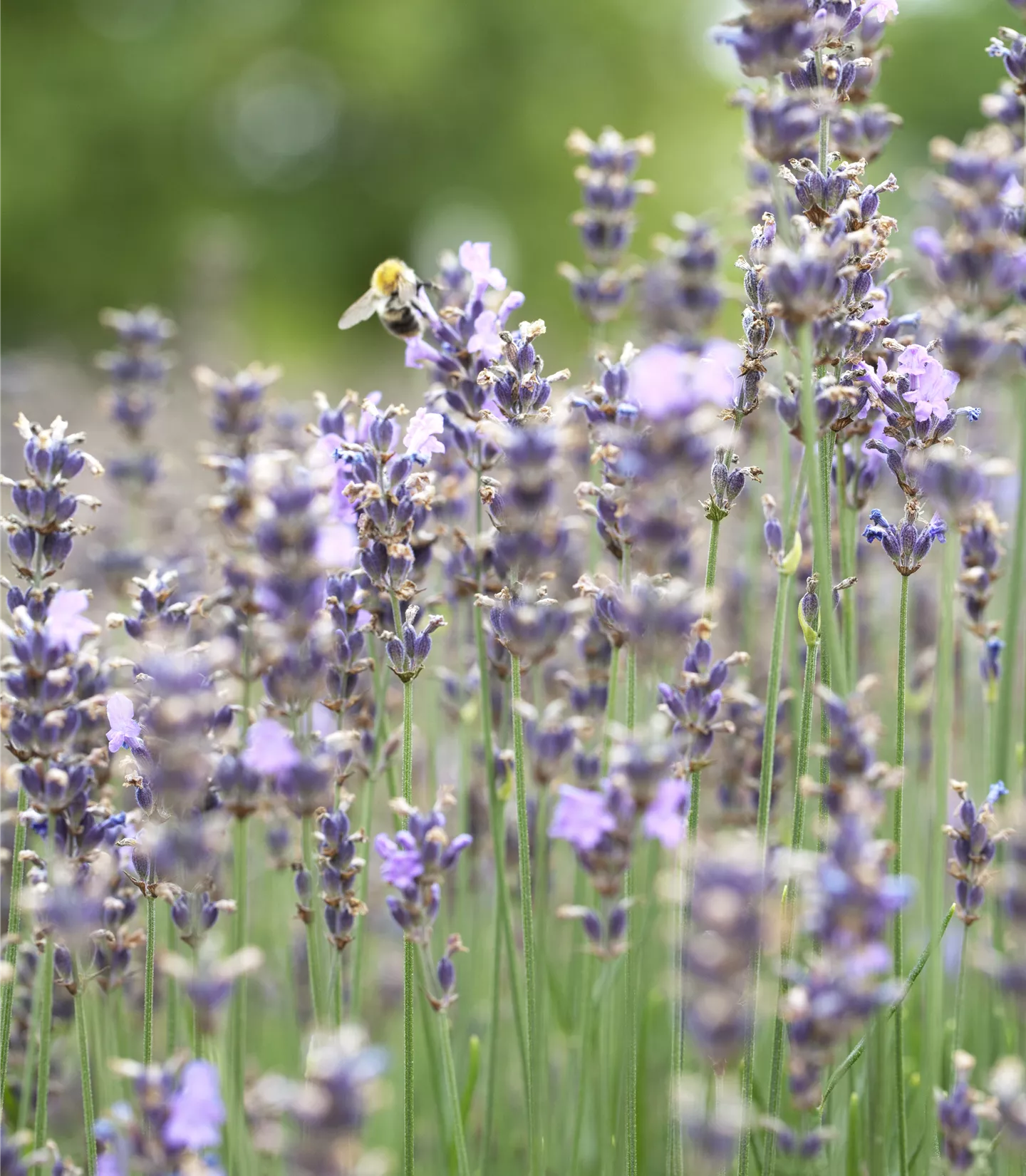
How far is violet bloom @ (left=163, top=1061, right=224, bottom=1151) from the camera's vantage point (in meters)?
1.25

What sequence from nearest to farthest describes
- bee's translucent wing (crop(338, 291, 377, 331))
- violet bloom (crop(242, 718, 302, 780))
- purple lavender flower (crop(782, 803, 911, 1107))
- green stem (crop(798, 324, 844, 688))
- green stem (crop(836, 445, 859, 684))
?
purple lavender flower (crop(782, 803, 911, 1107)) → violet bloom (crop(242, 718, 302, 780)) → green stem (crop(798, 324, 844, 688)) → green stem (crop(836, 445, 859, 684)) → bee's translucent wing (crop(338, 291, 377, 331))

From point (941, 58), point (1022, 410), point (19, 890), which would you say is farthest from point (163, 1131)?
point (941, 58)

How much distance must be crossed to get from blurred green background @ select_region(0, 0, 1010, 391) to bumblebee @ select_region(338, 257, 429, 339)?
11484mm

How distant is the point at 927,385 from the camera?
1.87 meters

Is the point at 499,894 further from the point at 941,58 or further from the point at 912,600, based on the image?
the point at 941,58

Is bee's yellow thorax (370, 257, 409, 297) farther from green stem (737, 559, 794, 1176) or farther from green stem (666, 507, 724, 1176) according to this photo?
green stem (737, 559, 794, 1176)

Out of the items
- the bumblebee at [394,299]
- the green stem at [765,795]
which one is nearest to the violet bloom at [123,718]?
the green stem at [765,795]

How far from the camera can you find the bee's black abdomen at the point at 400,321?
2.88 meters

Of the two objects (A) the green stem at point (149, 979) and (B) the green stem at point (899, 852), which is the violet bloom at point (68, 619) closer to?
(A) the green stem at point (149, 979)

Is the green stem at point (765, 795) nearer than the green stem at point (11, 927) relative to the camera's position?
Yes

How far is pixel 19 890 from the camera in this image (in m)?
2.02

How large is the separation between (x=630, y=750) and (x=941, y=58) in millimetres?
20392

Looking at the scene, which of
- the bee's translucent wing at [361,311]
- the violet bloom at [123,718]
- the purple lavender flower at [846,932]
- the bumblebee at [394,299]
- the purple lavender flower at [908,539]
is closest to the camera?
the purple lavender flower at [846,932]

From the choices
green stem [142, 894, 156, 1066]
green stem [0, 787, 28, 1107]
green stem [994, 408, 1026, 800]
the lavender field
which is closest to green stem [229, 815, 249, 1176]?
the lavender field
